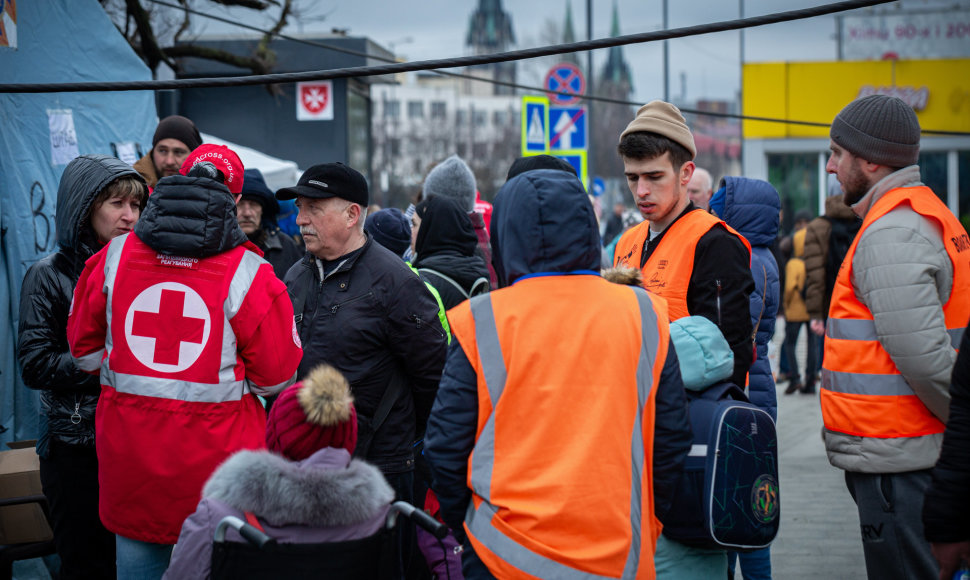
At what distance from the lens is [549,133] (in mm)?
12406

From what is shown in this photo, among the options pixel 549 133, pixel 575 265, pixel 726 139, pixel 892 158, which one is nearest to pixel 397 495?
pixel 575 265

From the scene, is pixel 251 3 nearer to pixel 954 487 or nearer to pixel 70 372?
pixel 70 372

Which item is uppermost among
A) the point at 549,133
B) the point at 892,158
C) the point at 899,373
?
the point at 549,133

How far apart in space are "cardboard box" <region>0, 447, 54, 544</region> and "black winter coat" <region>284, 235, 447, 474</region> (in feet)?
4.90

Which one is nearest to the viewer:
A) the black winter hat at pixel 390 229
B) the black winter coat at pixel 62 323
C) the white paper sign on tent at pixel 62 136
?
the black winter coat at pixel 62 323

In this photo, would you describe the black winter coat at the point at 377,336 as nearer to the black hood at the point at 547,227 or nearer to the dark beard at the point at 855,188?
the black hood at the point at 547,227

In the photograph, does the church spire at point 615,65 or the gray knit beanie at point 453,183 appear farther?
the church spire at point 615,65

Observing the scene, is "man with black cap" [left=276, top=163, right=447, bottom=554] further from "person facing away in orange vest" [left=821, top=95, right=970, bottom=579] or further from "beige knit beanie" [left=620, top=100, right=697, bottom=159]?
"person facing away in orange vest" [left=821, top=95, right=970, bottom=579]

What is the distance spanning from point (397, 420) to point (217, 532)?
154cm

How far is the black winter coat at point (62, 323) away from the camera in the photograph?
3.90m

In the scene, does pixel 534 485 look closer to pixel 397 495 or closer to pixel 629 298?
pixel 629 298

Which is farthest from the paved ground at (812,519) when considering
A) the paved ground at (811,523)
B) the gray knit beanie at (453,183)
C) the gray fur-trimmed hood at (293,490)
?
the gray fur-trimmed hood at (293,490)

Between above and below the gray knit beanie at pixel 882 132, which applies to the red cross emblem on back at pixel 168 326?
below

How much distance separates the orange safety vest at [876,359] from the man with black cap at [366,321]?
1.58 meters
